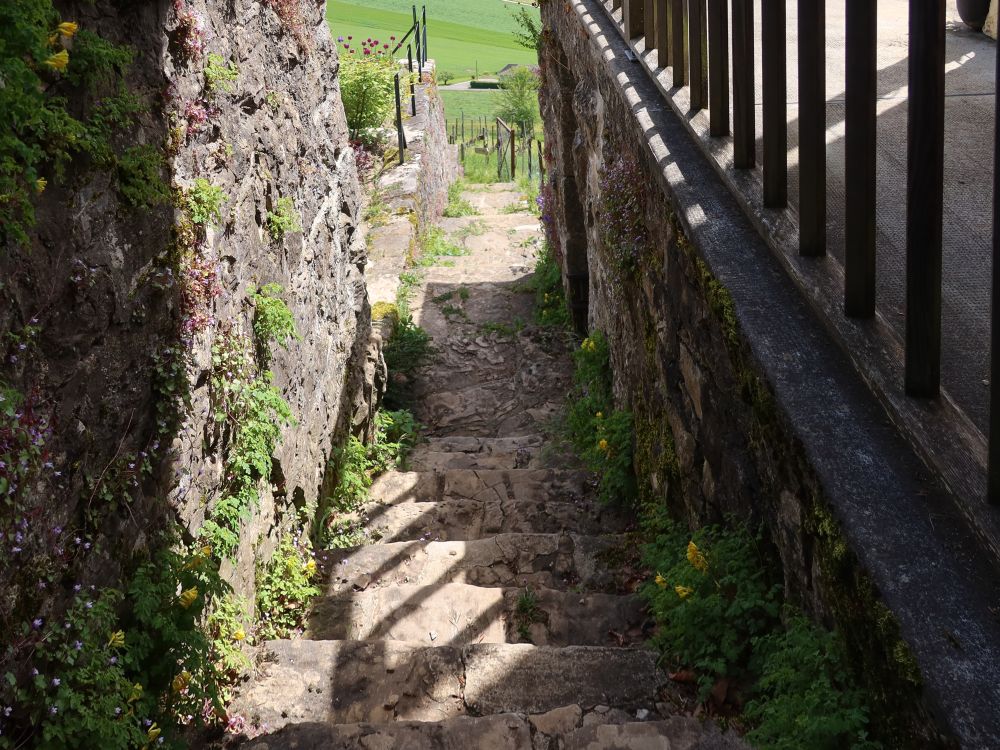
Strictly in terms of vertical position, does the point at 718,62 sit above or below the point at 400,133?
above

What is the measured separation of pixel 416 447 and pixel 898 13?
3.95 metres

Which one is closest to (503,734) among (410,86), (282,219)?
(282,219)

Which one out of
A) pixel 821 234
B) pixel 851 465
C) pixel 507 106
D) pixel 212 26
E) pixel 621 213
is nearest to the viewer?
pixel 851 465

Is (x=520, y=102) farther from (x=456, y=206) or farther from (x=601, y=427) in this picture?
(x=601, y=427)

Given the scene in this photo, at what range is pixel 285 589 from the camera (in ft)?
13.8

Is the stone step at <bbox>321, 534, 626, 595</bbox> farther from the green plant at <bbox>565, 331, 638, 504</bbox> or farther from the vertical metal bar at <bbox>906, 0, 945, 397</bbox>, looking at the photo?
the vertical metal bar at <bbox>906, 0, 945, 397</bbox>

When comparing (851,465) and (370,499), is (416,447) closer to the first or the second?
(370,499)

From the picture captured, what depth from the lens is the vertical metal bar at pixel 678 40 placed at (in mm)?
4121

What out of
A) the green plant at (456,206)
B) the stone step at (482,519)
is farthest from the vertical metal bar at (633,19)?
the green plant at (456,206)

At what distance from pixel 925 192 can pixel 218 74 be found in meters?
2.74

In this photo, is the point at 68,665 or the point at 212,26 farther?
the point at 212,26

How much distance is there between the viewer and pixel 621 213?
5078 mm

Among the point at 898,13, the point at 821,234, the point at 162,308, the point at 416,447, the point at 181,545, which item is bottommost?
the point at 416,447

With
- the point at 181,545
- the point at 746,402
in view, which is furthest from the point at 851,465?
the point at 181,545
